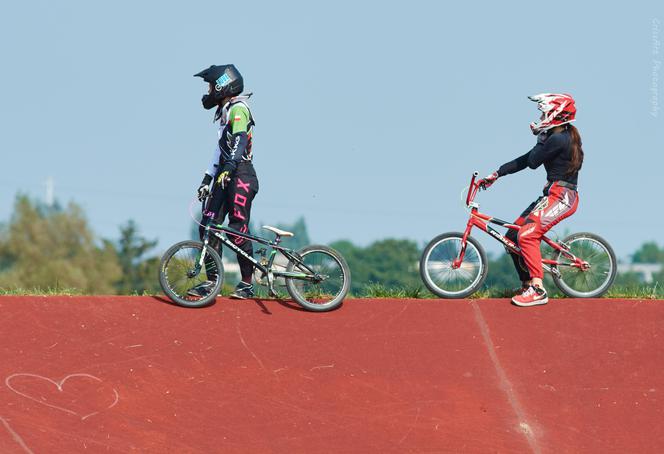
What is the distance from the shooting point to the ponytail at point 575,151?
12260mm

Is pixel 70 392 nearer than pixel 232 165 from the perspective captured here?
Yes

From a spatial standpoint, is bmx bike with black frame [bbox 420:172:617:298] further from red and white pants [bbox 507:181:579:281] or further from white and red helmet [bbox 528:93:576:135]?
white and red helmet [bbox 528:93:576:135]

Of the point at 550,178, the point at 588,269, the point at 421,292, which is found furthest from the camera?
the point at 421,292

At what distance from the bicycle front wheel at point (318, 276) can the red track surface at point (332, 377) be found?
15cm

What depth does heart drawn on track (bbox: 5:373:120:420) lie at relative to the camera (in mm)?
9977

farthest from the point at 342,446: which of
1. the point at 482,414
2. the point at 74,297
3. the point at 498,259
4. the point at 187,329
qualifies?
the point at 498,259

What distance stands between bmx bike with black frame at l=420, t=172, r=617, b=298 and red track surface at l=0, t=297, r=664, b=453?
0.81 feet

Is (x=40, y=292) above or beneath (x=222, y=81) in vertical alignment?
beneath

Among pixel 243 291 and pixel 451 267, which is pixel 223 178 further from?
pixel 451 267

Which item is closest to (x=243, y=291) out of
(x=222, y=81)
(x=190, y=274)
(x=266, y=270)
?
(x=266, y=270)

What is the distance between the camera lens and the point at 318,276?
39.3 ft

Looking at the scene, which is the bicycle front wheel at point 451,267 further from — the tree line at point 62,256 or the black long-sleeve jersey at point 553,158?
the tree line at point 62,256

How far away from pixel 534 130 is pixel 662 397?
10.5ft

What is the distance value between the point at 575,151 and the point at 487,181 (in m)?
0.95
